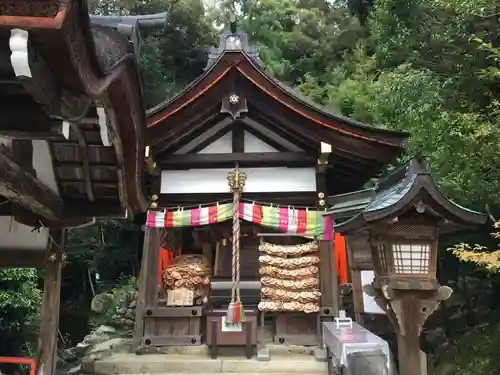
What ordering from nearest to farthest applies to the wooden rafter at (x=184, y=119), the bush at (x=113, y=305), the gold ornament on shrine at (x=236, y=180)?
1. the gold ornament on shrine at (x=236, y=180)
2. the wooden rafter at (x=184, y=119)
3. the bush at (x=113, y=305)

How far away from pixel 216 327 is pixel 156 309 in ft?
3.89

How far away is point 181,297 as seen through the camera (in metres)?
8.40

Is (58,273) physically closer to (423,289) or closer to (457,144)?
(423,289)

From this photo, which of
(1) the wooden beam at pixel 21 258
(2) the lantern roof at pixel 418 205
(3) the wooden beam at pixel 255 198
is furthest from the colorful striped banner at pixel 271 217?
(1) the wooden beam at pixel 21 258

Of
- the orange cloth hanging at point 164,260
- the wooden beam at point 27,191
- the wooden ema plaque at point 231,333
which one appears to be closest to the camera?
the wooden beam at point 27,191

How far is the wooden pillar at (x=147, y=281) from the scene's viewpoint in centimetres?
840

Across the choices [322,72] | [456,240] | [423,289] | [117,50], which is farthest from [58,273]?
[322,72]

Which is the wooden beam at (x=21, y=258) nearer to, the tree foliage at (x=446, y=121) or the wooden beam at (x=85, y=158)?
the wooden beam at (x=85, y=158)

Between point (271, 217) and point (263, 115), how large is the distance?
79.6 inches

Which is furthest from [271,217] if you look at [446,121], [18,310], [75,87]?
[18,310]

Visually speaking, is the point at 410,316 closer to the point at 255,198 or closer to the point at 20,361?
the point at 20,361

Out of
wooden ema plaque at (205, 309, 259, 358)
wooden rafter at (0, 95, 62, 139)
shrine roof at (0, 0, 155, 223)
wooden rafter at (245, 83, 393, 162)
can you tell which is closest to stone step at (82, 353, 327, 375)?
wooden ema plaque at (205, 309, 259, 358)

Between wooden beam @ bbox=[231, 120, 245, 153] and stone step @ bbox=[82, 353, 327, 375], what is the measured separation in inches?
155

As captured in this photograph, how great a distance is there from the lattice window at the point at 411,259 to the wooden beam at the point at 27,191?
10.6ft
